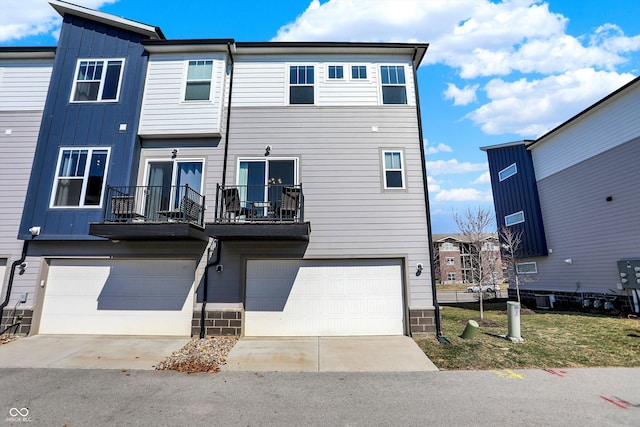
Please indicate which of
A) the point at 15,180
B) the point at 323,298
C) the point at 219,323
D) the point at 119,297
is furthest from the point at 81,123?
the point at 323,298

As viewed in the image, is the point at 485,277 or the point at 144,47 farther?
the point at 485,277

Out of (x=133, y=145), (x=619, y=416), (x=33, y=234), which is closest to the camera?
(x=619, y=416)

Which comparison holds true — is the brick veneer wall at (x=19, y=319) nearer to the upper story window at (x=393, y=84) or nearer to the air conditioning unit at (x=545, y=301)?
the upper story window at (x=393, y=84)

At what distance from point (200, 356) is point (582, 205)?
652 inches

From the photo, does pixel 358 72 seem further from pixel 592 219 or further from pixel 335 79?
pixel 592 219

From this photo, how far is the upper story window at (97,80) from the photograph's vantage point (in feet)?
29.5

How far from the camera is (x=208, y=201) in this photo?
8406mm

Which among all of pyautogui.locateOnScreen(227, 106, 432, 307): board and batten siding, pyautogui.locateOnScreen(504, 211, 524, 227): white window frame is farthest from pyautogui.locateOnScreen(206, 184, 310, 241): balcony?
pyautogui.locateOnScreen(504, 211, 524, 227): white window frame

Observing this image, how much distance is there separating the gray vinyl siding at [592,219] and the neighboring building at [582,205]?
4 centimetres

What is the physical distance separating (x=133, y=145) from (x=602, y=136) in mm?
18076

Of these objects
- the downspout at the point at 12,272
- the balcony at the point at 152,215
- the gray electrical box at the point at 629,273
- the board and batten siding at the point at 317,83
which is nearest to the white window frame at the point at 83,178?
the balcony at the point at 152,215

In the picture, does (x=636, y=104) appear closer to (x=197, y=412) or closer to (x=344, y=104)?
(x=344, y=104)

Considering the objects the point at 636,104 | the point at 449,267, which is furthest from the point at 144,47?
the point at 449,267

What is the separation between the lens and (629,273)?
1115 centimetres
